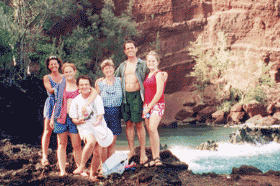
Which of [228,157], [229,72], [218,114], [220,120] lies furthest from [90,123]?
[229,72]

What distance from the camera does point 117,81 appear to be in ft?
14.8

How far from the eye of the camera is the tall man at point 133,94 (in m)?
4.54

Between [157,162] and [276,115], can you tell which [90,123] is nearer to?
[157,162]

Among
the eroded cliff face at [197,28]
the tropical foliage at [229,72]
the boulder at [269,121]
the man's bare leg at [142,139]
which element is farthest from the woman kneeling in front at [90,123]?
the eroded cliff face at [197,28]

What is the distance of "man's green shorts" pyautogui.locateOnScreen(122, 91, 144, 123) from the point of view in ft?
14.8

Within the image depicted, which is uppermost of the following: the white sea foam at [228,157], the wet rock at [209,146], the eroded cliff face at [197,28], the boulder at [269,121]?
the eroded cliff face at [197,28]

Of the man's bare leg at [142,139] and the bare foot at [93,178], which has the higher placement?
the man's bare leg at [142,139]

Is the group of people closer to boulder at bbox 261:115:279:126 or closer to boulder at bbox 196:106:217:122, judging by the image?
boulder at bbox 261:115:279:126

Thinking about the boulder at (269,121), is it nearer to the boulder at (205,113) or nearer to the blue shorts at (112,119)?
the boulder at (205,113)

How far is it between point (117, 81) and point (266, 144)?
1006 cm

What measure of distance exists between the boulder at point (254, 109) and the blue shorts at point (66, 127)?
54.6 feet

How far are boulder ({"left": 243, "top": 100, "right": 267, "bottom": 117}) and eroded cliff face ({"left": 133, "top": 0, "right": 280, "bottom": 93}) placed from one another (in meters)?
7.19

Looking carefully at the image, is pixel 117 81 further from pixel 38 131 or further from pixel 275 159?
pixel 275 159

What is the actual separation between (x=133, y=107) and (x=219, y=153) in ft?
24.6
